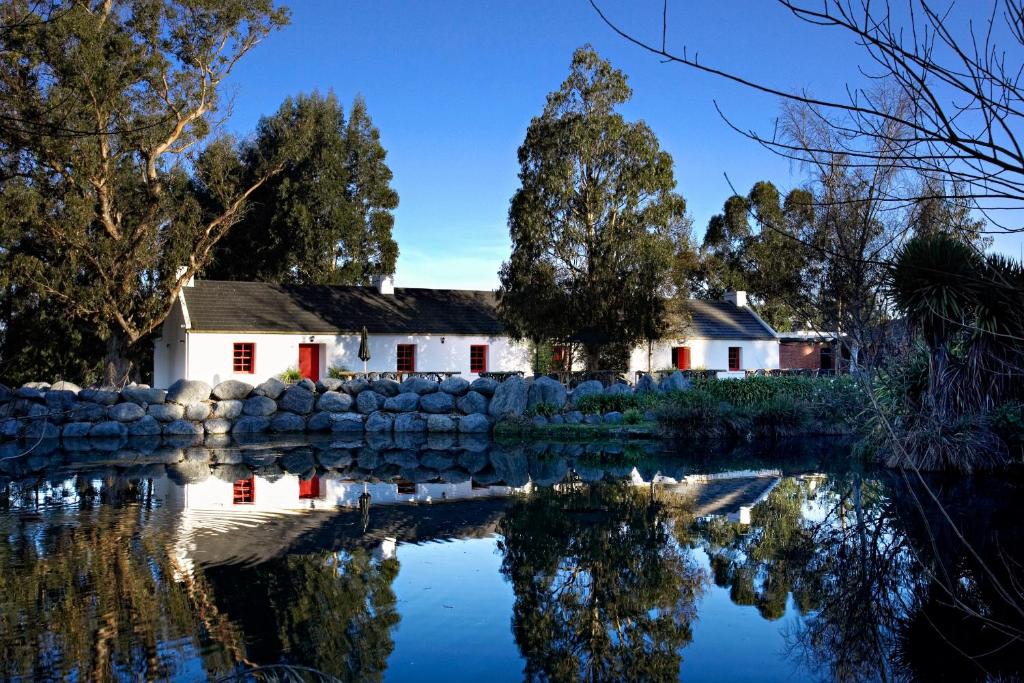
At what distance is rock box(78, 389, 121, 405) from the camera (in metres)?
21.2

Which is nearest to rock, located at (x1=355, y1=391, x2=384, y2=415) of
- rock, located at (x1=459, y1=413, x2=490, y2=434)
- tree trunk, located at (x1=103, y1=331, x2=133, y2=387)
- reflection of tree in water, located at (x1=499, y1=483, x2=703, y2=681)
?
rock, located at (x1=459, y1=413, x2=490, y2=434)

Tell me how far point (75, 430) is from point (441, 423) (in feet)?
28.0

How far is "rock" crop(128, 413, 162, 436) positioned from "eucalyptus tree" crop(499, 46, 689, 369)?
471 inches

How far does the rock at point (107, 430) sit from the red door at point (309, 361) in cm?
1002

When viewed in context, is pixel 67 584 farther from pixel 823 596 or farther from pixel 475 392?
pixel 475 392

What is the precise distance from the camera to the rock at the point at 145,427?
2064 centimetres

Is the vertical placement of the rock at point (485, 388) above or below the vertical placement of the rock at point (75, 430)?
above

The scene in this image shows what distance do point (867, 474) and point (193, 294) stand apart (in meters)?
23.9

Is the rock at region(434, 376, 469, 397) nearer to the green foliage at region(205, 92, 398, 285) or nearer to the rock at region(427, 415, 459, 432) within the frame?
the rock at region(427, 415, 459, 432)

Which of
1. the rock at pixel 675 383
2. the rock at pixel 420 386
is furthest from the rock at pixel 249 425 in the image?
the rock at pixel 675 383

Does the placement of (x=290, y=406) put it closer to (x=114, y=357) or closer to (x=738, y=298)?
(x=114, y=357)

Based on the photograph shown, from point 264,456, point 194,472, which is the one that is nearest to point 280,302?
point 264,456

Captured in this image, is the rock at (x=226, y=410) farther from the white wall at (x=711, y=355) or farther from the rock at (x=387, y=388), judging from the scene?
the white wall at (x=711, y=355)

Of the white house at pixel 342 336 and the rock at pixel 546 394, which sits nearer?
the rock at pixel 546 394
